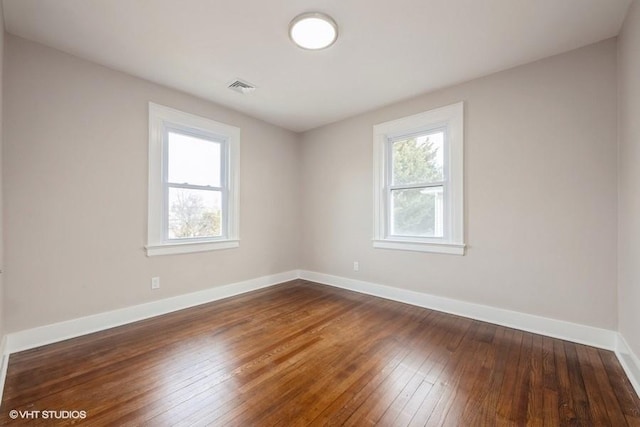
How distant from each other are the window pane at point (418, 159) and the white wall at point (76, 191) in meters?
2.60

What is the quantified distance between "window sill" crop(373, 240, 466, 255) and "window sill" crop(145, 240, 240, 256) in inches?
78.7

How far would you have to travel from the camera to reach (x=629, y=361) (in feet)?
6.13

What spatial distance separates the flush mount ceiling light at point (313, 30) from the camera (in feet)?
6.49

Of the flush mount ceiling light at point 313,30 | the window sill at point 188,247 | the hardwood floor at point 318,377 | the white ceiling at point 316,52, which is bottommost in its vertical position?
the hardwood floor at point 318,377

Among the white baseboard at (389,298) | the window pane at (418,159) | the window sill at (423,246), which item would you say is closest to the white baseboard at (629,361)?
the white baseboard at (389,298)

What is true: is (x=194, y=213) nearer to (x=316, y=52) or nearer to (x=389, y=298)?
(x=316, y=52)

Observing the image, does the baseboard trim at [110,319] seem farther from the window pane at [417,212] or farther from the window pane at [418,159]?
the window pane at [418,159]

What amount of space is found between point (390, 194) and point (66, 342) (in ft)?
12.0

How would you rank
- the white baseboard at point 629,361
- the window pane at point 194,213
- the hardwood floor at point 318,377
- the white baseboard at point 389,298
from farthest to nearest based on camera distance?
the window pane at point 194,213
the white baseboard at point 389,298
the white baseboard at point 629,361
the hardwood floor at point 318,377

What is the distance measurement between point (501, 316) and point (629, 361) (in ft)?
2.91

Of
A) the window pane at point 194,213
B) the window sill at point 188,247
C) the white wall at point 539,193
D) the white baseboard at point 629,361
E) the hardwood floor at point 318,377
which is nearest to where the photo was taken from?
the hardwood floor at point 318,377

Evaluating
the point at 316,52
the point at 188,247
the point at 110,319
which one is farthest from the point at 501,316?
the point at 110,319

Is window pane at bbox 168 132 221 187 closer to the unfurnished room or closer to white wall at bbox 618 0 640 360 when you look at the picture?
the unfurnished room

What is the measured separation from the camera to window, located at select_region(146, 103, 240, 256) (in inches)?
117
